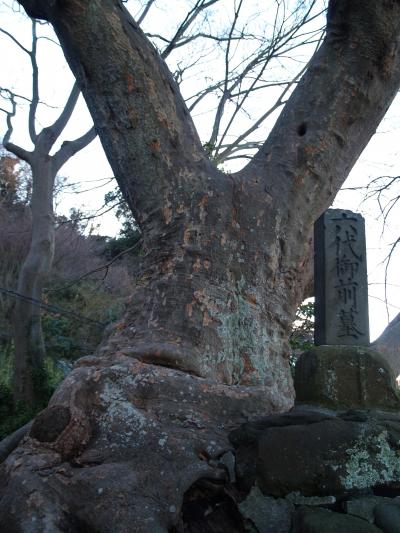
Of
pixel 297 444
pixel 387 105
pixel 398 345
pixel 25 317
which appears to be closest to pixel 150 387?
pixel 297 444

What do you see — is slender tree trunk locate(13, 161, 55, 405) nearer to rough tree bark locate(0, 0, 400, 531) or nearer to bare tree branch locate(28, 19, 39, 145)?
bare tree branch locate(28, 19, 39, 145)

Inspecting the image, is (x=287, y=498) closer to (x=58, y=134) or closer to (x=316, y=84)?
(x=316, y=84)

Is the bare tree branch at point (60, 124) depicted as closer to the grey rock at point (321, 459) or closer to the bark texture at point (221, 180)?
the bark texture at point (221, 180)

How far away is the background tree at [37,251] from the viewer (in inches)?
336

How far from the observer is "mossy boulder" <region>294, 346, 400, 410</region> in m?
3.65

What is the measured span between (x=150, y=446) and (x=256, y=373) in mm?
1119

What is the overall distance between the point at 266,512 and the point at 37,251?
297 inches

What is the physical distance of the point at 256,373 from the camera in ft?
9.75

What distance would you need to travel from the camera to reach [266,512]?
186cm

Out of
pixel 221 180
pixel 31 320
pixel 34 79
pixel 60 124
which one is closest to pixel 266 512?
pixel 221 180

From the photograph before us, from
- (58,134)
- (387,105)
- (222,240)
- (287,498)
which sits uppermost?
(58,134)

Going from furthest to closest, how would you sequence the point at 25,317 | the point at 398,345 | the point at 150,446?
the point at 25,317, the point at 398,345, the point at 150,446

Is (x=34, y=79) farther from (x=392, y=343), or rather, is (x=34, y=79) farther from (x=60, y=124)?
(x=392, y=343)

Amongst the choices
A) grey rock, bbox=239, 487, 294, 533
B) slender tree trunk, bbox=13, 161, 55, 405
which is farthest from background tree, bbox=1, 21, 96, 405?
grey rock, bbox=239, 487, 294, 533
